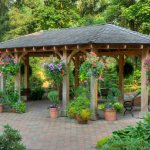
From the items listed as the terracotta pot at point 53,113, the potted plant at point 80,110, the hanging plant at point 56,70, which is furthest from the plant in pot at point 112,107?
the hanging plant at point 56,70

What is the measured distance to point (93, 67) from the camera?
11.5 meters

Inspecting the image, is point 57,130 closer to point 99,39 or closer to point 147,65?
point 99,39

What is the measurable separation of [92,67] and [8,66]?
3.75m

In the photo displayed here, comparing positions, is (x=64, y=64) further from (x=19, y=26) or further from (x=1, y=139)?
(x=19, y=26)

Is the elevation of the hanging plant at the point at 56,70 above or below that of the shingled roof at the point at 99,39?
below

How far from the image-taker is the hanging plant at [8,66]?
1373cm

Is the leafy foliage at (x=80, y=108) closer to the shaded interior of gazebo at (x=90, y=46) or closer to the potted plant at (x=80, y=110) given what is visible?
the potted plant at (x=80, y=110)

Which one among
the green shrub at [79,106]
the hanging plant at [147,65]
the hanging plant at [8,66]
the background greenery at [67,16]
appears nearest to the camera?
the green shrub at [79,106]

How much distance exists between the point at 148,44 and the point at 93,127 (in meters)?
3.40

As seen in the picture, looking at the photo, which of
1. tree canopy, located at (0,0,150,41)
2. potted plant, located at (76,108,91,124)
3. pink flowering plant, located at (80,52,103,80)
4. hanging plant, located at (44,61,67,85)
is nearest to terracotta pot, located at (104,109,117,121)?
potted plant, located at (76,108,91,124)

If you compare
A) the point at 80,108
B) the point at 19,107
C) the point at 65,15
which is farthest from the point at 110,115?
the point at 65,15

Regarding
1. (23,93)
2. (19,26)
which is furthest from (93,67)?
(19,26)

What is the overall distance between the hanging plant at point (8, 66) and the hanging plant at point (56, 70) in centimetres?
187

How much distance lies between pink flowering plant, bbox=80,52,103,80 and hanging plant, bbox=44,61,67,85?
1012mm
